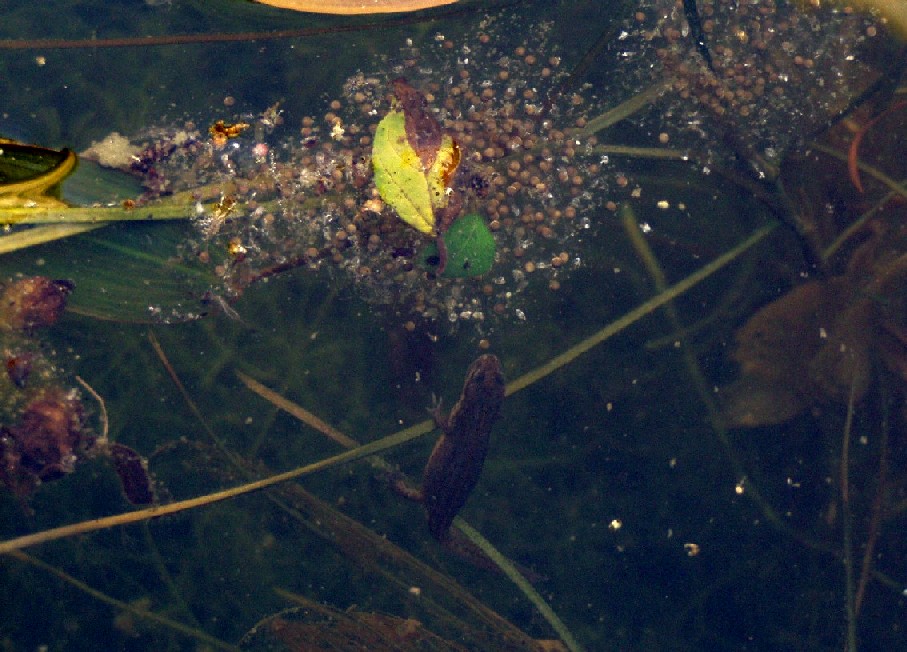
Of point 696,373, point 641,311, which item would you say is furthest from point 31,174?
point 696,373

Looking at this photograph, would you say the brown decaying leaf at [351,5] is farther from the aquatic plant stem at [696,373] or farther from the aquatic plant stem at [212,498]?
the aquatic plant stem at [212,498]

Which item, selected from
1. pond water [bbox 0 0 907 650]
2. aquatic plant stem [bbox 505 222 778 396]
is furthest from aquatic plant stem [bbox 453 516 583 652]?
aquatic plant stem [bbox 505 222 778 396]

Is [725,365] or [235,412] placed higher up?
[725,365]

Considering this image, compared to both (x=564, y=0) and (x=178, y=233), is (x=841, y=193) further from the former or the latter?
(x=178, y=233)

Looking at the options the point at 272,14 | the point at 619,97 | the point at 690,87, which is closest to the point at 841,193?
the point at 690,87

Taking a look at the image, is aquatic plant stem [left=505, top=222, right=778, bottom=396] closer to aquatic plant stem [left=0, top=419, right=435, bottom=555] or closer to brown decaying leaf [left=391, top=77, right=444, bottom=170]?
aquatic plant stem [left=0, top=419, right=435, bottom=555]
